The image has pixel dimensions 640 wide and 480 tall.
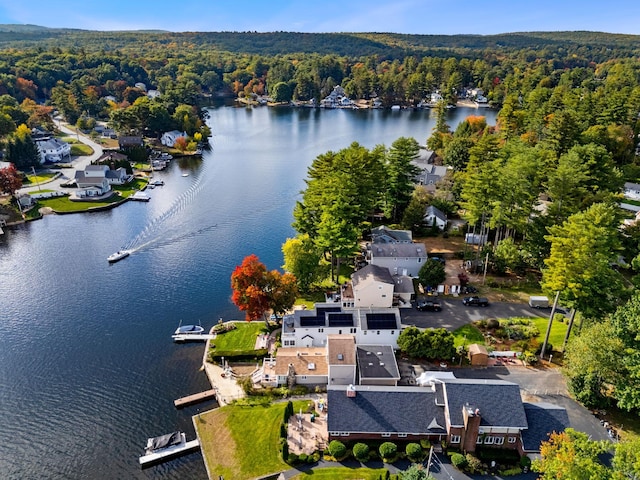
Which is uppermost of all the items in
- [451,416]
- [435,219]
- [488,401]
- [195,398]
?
[435,219]

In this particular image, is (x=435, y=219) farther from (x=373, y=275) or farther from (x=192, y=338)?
(x=192, y=338)

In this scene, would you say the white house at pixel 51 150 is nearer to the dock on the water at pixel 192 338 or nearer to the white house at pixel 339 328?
the dock on the water at pixel 192 338

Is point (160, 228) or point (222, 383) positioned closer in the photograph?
point (222, 383)

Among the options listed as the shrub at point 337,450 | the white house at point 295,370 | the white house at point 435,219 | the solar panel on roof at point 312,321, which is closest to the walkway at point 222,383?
the white house at point 295,370

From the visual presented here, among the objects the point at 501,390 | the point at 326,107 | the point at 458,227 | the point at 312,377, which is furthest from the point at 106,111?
the point at 501,390

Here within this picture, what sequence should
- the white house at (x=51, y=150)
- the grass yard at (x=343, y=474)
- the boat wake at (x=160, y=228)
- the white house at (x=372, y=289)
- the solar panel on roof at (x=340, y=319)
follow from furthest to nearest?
the white house at (x=51, y=150) < the boat wake at (x=160, y=228) < the white house at (x=372, y=289) < the solar panel on roof at (x=340, y=319) < the grass yard at (x=343, y=474)

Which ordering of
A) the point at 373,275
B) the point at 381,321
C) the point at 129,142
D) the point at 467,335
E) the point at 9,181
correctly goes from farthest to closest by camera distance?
the point at 129,142 < the point at 9,181 < the point at 373,275 < the point at 467,335 < the point at 381,321

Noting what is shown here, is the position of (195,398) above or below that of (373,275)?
below

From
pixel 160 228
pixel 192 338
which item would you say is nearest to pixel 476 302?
pixel 192 338
